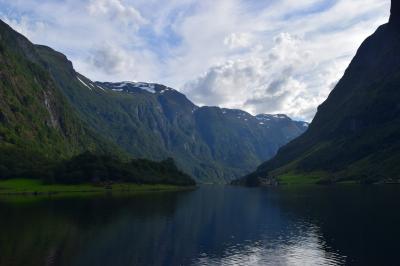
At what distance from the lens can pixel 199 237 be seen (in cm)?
Answer: 8694

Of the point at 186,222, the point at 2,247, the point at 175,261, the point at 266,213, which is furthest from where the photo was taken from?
the point at 266,213

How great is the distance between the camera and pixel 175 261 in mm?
64812

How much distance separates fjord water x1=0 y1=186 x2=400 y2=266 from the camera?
65.0 metres

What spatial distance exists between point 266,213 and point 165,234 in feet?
154

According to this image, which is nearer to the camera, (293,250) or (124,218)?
(293,250)

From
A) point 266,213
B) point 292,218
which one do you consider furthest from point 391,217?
point 266,213

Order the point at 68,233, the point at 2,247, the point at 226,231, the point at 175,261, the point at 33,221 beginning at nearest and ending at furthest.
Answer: the point at 175,261 → the point at 2,247 → the point at 68,233 → the point at 226,231 → the point at 33,221

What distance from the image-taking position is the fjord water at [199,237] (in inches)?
2559

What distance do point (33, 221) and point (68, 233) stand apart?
18004 mm

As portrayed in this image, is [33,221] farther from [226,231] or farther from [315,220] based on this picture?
[315,220]

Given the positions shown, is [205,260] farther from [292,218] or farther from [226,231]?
[292,218]

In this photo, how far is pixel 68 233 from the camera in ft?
289

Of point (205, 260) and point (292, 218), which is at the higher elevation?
point (292, 218)

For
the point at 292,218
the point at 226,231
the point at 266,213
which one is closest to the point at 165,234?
the point at 226,231
